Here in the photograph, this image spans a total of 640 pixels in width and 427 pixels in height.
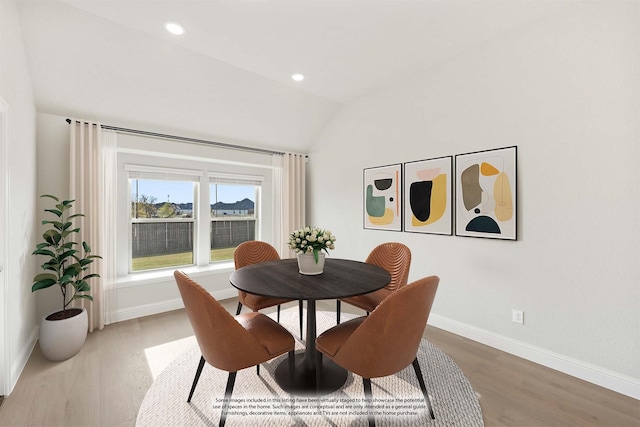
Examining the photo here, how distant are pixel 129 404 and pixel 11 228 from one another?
1.54 metres

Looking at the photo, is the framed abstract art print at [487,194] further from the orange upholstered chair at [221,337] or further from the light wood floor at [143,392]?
the orange upholstered chair at [221,337]

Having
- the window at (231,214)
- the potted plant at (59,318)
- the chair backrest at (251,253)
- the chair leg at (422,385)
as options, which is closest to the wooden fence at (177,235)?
the window at (231,214)

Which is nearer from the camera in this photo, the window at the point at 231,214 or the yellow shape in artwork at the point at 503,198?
the yellow shape in artwork at the point at 503,198

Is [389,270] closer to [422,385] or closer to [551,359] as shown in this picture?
[422,385]

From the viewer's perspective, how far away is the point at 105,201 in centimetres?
307

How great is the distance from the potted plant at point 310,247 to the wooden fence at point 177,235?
254 cm

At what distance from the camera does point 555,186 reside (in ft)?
7.46

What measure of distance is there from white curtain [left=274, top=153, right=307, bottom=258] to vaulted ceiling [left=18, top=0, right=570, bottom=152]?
1001mm

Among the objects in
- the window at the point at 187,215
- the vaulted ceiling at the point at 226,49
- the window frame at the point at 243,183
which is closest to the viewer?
the vaulted ceiling at the point at 226,49

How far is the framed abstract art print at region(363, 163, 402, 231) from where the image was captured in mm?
3406

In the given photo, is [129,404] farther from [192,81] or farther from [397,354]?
[192,81]

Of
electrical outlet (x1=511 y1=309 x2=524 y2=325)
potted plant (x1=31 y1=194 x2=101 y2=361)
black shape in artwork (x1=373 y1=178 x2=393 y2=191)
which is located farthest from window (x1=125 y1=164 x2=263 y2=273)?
electrical outlet (x1=511 y1=309 x2=524 y2=325)

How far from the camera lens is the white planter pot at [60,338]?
91.5 inches

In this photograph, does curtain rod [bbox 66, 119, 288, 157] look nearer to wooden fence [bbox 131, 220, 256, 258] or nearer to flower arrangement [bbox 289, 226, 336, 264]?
wooden fence [bbox 131, 220, 256, 258]
